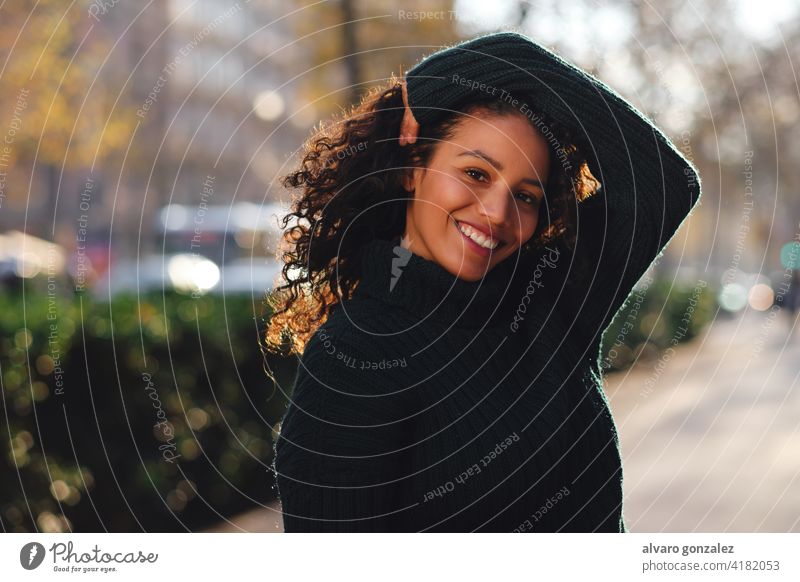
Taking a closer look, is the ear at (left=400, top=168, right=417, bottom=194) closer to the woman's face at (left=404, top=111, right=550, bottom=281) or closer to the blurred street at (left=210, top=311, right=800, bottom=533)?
the woman's face at (left=404, top=111, right=550, bottom=281)

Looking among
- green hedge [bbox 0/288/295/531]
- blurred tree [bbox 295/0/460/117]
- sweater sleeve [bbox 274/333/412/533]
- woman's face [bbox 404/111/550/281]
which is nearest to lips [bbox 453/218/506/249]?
woman's face [bbox 404/111/550/281]

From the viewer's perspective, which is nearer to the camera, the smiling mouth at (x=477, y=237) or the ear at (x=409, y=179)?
the smiling mouth at (x=477, y=237)

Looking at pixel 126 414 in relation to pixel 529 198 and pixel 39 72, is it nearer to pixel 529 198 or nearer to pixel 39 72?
pixel 529 198

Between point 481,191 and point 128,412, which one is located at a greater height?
point 128,412

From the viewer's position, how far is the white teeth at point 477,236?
1839mm

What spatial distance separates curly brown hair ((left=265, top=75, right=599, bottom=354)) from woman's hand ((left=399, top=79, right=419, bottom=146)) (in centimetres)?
1

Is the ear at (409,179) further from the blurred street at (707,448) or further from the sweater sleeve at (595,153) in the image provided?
the blurred street at (707,448)

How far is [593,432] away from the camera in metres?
1.93

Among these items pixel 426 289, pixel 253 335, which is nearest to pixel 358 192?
pixel 426 289

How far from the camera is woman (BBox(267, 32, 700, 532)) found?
168 cm

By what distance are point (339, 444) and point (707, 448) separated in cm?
757

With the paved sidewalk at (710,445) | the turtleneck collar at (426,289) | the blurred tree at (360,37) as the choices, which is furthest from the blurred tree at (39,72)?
the turtleneck collar at (426,289)

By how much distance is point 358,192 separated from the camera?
2.06 metres

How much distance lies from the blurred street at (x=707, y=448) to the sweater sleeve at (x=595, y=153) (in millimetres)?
3791
